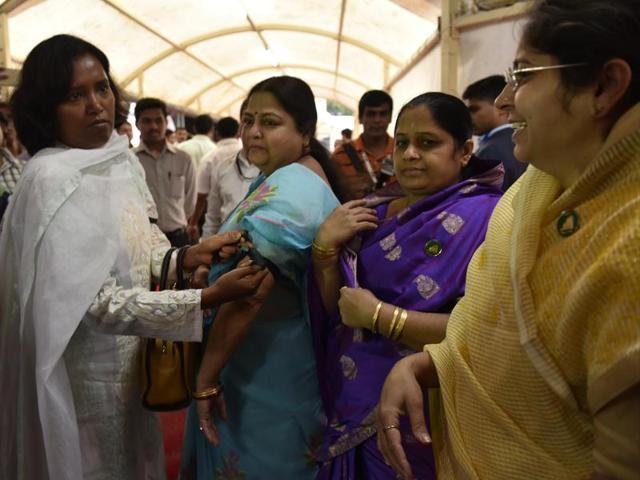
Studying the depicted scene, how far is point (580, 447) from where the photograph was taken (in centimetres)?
81

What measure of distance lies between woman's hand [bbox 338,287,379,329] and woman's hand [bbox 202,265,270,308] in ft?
0.83

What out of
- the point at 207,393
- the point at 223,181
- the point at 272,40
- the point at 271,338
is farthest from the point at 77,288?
the point at 272,40

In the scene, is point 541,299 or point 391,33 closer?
point 541,299

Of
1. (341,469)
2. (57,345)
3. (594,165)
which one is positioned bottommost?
(341,469)

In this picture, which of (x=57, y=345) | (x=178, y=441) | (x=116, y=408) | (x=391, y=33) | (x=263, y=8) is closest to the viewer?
(x=57, y=345)

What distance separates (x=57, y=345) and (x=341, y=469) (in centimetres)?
85

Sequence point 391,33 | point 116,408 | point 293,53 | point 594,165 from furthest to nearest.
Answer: point 293,53
point 391,33
point 116,408
point 594,165

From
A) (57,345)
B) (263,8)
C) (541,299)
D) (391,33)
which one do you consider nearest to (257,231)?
(57,345)

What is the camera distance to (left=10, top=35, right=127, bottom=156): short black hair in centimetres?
150

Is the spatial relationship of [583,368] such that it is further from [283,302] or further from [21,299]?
[21,299]

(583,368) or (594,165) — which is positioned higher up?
(594,165)

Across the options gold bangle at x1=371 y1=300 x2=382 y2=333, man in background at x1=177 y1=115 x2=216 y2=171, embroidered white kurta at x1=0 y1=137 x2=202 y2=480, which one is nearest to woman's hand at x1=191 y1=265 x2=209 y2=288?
embroidered white kurta at x1=0 y1=137 x2=202 y2=480

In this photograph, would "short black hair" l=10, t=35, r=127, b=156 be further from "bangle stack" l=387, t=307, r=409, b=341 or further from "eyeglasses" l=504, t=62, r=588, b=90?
"eyeglasses" l=504, t=62, r=588, b=90

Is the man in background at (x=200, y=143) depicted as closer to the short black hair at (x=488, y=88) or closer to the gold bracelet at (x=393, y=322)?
the short black hair at (x=488, y=88)
